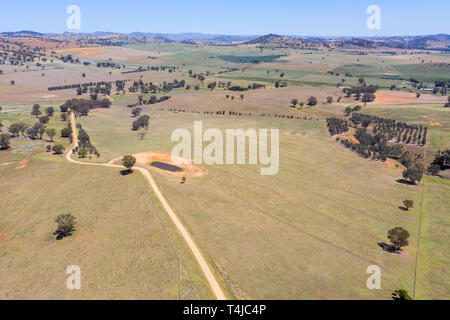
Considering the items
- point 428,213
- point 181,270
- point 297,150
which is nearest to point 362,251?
point 428,213

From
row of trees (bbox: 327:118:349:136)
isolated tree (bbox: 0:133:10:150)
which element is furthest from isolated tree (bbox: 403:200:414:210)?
isolated tree (bbox: 0:133:10:150)

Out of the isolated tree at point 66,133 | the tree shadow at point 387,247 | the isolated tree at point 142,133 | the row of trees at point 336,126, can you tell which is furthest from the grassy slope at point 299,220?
the row of trees at point 336,126

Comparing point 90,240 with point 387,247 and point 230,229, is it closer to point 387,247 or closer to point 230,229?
point 230,229

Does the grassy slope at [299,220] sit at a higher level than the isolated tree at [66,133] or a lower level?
lower

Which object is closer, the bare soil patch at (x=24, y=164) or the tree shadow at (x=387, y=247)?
the tree shadow at (x=387, y=247)

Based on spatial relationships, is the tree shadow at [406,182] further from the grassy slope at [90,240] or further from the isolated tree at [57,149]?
the isolated tree at [57,149]

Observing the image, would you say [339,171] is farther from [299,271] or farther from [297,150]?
[299,271]
